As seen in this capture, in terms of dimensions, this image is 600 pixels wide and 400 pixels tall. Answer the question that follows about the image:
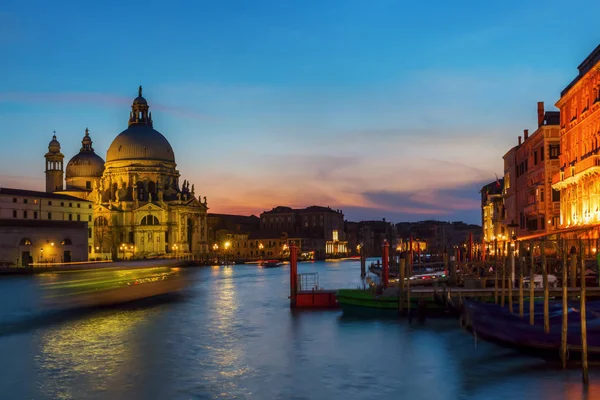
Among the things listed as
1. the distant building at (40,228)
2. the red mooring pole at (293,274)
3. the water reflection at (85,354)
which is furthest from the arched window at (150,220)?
the red mooring pole at (293,274)

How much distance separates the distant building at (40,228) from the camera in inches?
2977

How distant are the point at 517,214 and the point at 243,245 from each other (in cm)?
10373

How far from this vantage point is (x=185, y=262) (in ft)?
346

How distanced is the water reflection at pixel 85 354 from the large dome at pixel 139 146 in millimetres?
89696

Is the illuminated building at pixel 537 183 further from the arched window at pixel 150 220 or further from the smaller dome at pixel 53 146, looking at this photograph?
the smaller dome at pixel 53 146

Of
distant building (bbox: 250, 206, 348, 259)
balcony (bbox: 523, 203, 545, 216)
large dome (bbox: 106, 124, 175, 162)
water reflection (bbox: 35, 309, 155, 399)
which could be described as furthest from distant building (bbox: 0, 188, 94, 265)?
distant building (bbox: 250, 206, 348, 259)

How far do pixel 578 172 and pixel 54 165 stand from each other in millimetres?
105385

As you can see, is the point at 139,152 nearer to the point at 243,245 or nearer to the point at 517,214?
the point at 243,245

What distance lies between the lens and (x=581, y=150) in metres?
36.5

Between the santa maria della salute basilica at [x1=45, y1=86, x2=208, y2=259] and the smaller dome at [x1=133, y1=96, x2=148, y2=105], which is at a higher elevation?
the smaller dome at [x1=133, y1=96, x2=148, y2=105]

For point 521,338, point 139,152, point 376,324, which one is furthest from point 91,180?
point 521,338

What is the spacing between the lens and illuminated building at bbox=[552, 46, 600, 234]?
33.3 meters

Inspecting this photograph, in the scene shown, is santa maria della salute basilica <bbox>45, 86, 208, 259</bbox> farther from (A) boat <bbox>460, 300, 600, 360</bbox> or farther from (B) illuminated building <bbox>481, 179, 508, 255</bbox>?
(A) boat <bbox>460, 300, 600, 360</bbox>

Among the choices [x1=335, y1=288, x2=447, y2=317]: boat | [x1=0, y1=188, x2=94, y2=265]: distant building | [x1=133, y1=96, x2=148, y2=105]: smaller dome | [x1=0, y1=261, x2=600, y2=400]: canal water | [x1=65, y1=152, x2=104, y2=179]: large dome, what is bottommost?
[x1=0, y1=261, x2=600, y2=400]: canal water
